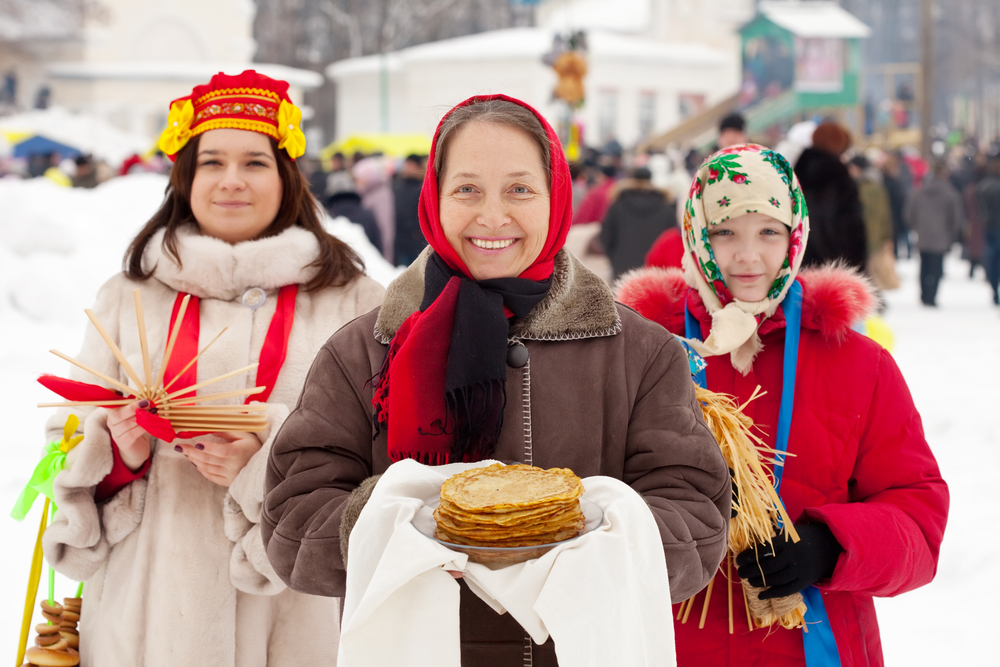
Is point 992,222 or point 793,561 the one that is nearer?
point 793,561

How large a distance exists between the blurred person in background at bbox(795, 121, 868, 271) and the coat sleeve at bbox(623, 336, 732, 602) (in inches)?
154

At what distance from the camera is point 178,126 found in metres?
2.44

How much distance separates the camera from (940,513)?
1.97 meters

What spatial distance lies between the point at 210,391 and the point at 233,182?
0.52m

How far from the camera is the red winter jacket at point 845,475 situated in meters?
1.93

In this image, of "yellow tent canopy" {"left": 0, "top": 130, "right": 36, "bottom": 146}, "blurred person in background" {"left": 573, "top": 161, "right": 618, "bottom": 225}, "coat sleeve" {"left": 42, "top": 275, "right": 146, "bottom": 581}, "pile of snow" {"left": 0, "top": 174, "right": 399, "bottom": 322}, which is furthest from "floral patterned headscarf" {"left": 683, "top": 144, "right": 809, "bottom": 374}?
"yellow tent canopy" {"left": 0, "top": 130, "right": 36, "bottom": 146}

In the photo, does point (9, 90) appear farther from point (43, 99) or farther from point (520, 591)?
point (520, 591)

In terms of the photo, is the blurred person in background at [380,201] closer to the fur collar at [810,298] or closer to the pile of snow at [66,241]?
the pile of snow at [66,241]

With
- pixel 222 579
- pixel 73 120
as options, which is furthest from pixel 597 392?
pixel 73 120

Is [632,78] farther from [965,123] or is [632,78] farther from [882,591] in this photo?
[882,591]

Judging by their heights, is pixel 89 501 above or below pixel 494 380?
below

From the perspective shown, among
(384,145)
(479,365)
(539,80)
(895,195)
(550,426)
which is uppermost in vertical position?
(539,80)

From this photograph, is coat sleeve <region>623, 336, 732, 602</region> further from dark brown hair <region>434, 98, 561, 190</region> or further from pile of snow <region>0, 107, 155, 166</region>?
pile of snow <region>0, 107, 155, 166</region>

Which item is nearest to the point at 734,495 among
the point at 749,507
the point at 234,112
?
the point at 749,507
